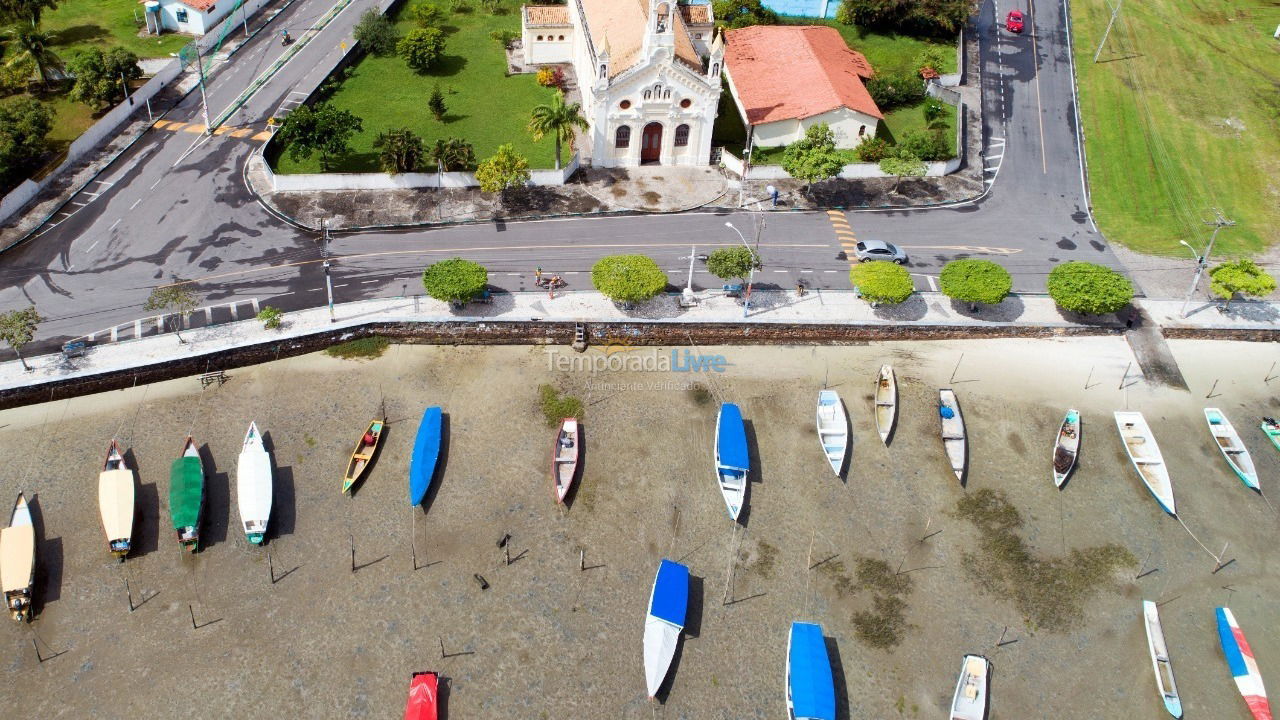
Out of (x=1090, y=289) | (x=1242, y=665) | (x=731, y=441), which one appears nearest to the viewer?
(x=1242, y=665)

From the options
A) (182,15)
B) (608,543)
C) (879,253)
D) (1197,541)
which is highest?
(182,15)

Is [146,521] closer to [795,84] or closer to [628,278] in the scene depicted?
[628,278]

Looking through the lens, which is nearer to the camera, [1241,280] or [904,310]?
[1241,280]

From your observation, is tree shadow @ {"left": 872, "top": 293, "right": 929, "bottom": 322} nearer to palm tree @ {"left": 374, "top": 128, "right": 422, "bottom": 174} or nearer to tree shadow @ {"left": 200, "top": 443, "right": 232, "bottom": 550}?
palm tree @ {"left": 374, "top": 128, "right": 422, "bottom": 174}

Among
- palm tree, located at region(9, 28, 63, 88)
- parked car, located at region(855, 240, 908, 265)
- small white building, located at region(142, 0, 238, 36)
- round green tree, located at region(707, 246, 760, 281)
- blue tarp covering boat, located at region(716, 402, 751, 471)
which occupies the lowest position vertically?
blue tarp covering boat, located at region(716, 402, 751, 471)

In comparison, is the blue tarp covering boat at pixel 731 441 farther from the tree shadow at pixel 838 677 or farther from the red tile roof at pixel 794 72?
the red tile roof at pixel 794 72

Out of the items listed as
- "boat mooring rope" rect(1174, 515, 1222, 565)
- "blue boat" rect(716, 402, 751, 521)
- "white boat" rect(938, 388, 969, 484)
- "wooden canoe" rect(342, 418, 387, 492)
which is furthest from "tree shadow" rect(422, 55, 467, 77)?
"boat mooring rope" rect(1174, 515, 1222, 565)

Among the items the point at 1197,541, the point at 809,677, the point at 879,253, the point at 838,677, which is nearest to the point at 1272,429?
the point at 1197,541
